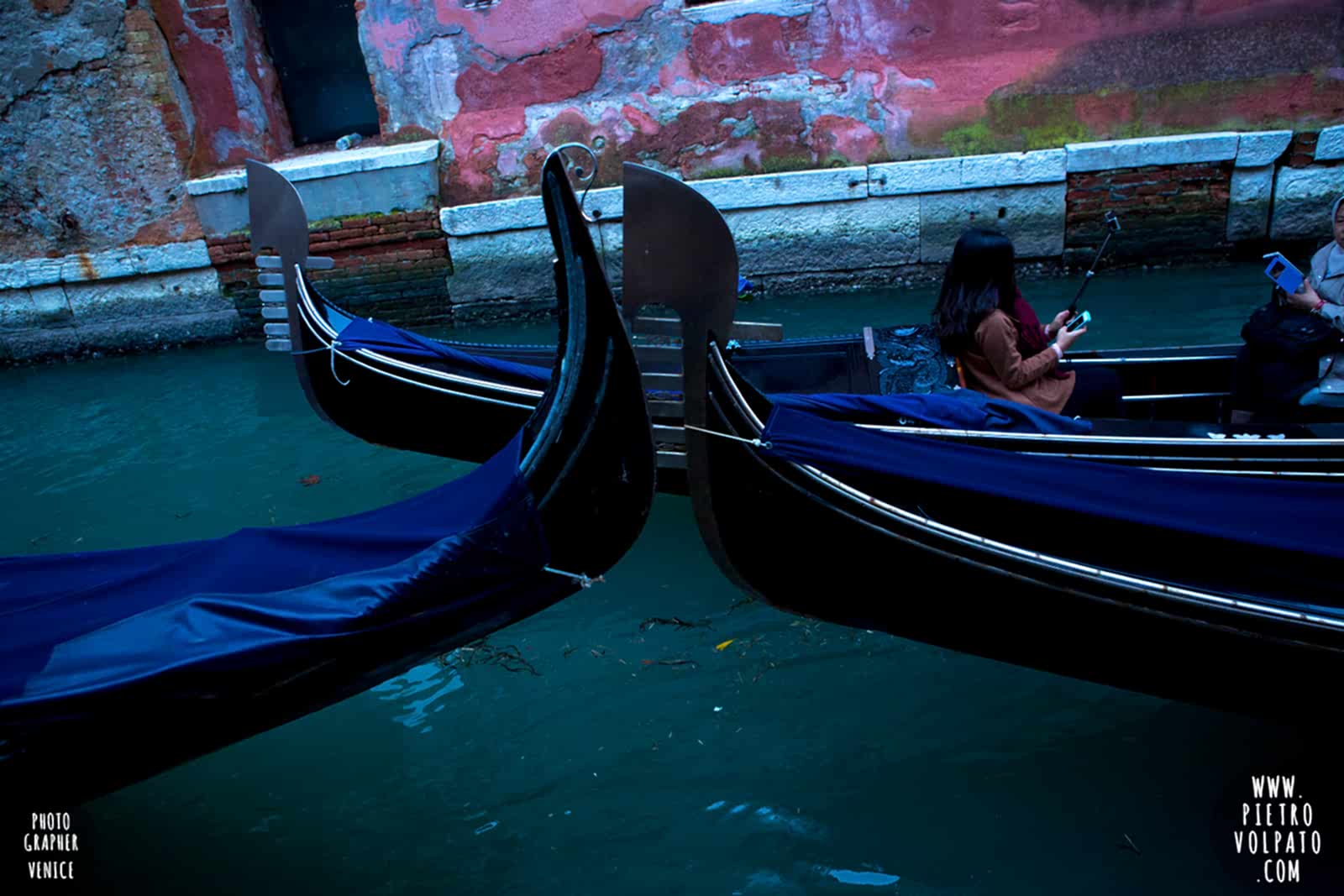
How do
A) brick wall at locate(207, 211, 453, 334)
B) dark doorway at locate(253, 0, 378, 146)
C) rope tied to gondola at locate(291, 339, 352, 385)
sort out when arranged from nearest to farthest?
rope tied to gondola at locate(291, 339, 352, 385) < brick wall at locate(207, 211, 453, 334) < dark doorway at locate(253, 0, 378, 146)

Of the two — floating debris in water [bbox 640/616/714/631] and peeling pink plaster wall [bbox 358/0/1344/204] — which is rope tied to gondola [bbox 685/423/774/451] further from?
peeling pink plaster wall [bbox 358/0/1344/204]

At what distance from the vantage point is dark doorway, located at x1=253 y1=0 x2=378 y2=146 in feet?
16.0

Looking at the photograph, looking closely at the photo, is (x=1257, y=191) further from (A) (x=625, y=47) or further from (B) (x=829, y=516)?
(B) (x=829, y=516)

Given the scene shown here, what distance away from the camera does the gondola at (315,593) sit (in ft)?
4.01

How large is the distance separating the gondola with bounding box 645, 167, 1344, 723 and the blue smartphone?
2.98 feet

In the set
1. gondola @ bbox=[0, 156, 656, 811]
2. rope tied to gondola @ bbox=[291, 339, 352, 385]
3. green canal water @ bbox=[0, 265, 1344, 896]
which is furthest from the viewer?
rope tied to gondola @ bbox=[291, 339, 352, 385]

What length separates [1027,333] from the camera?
80.2 inches

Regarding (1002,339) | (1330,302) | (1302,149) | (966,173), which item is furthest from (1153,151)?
(1002,339)

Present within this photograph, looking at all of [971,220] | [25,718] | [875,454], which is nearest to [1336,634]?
[875,454]

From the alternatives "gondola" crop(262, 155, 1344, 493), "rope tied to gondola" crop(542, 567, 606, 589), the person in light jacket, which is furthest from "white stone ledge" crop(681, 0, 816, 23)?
"rope tied to gondola" crop(542, 567, 606, 589)

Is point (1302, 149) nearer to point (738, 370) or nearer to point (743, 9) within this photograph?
point (743, 9)

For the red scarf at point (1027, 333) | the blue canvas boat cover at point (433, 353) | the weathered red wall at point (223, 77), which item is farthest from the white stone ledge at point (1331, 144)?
the weathered red wall at point (223, 77)

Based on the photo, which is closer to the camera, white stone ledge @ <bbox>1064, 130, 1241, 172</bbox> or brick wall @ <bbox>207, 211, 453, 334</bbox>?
white stone ledge @ <bbox>1064, 130, 1241, 172</bbox>

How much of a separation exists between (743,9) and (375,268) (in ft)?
7.05
